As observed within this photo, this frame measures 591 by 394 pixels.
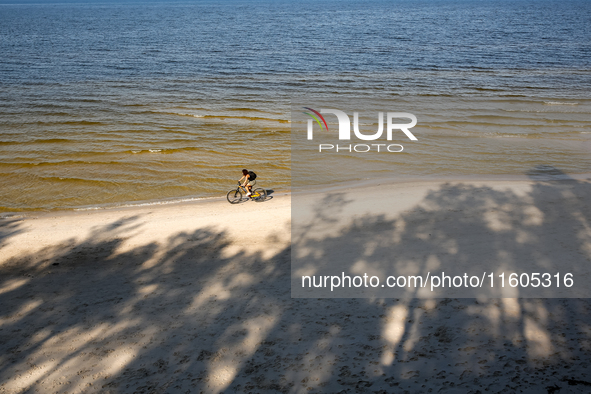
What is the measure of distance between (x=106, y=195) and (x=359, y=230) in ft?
35.7

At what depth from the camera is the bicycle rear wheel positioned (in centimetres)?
1641

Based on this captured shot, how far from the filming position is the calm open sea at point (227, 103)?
19594mm

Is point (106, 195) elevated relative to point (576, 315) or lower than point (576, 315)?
elevated

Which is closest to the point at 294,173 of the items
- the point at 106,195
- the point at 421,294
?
the point at 106,195

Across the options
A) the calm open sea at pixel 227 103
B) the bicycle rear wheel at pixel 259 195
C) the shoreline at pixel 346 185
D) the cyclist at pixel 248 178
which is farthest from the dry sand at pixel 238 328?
the calm open sea at pixel 227 103

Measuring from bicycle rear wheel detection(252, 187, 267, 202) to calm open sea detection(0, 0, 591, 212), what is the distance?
165cm

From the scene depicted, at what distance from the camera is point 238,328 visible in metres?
9.38

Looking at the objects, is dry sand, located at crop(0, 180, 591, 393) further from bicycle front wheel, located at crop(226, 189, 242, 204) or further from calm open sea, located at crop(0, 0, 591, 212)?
calm open sea, located at crop(0, 0, 591, 212)

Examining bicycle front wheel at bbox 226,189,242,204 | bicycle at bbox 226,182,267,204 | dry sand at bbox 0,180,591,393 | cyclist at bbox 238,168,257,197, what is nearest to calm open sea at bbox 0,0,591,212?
bicycle at bbox 226,182,267,204

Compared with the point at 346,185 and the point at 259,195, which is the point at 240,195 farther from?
the point at 346,185

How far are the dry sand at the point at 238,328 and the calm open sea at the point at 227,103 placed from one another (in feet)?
17.5

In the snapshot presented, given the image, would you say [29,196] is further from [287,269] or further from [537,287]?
[537,287]

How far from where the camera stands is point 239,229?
46.8ft

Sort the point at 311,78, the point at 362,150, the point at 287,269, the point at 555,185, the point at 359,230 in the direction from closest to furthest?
the point at 287,269
the point at 359,230
the point at 555,185
the point at 362,150
the point at 311,78
